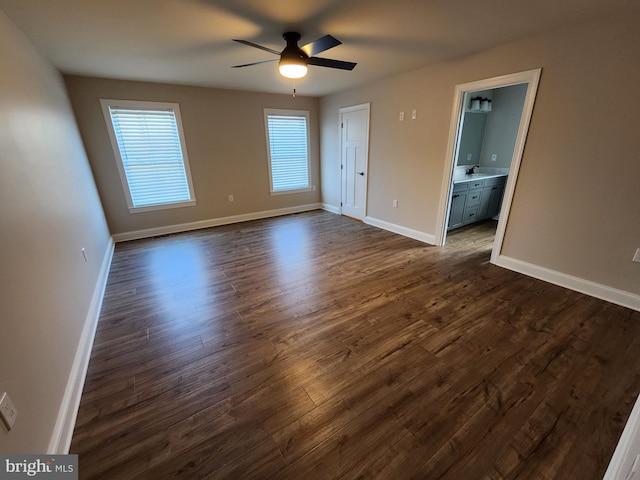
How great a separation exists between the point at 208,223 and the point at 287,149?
2.21 metres

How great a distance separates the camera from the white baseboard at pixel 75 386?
1327mm

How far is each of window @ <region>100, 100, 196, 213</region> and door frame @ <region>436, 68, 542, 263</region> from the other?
419cm

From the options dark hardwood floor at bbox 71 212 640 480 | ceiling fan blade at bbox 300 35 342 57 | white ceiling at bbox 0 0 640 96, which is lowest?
dark hardwood floor at bbox 71 212 640 480

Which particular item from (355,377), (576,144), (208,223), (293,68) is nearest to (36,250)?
(355,377)

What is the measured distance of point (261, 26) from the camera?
7.42 feet

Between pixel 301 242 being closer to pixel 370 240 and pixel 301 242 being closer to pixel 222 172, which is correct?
→ pixel 370 240

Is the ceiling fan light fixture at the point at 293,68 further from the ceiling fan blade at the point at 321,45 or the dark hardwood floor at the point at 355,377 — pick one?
the dark hardwood floor at the point at 355,377

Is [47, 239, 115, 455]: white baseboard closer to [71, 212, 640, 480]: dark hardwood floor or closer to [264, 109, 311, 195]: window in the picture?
[71, 212, 640, 480]: dark hardwood floor

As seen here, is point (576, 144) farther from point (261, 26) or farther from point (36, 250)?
point (36, 250)

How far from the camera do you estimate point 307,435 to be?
140 centimetres

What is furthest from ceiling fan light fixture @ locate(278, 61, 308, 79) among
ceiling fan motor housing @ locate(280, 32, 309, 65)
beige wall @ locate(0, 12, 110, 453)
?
beige wall @ locate(0, 12, 110, 453)

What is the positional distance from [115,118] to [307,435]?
4849mm

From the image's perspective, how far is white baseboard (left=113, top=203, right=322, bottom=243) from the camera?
4434 mm

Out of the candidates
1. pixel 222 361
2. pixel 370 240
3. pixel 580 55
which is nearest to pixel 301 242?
pixel 370 240
